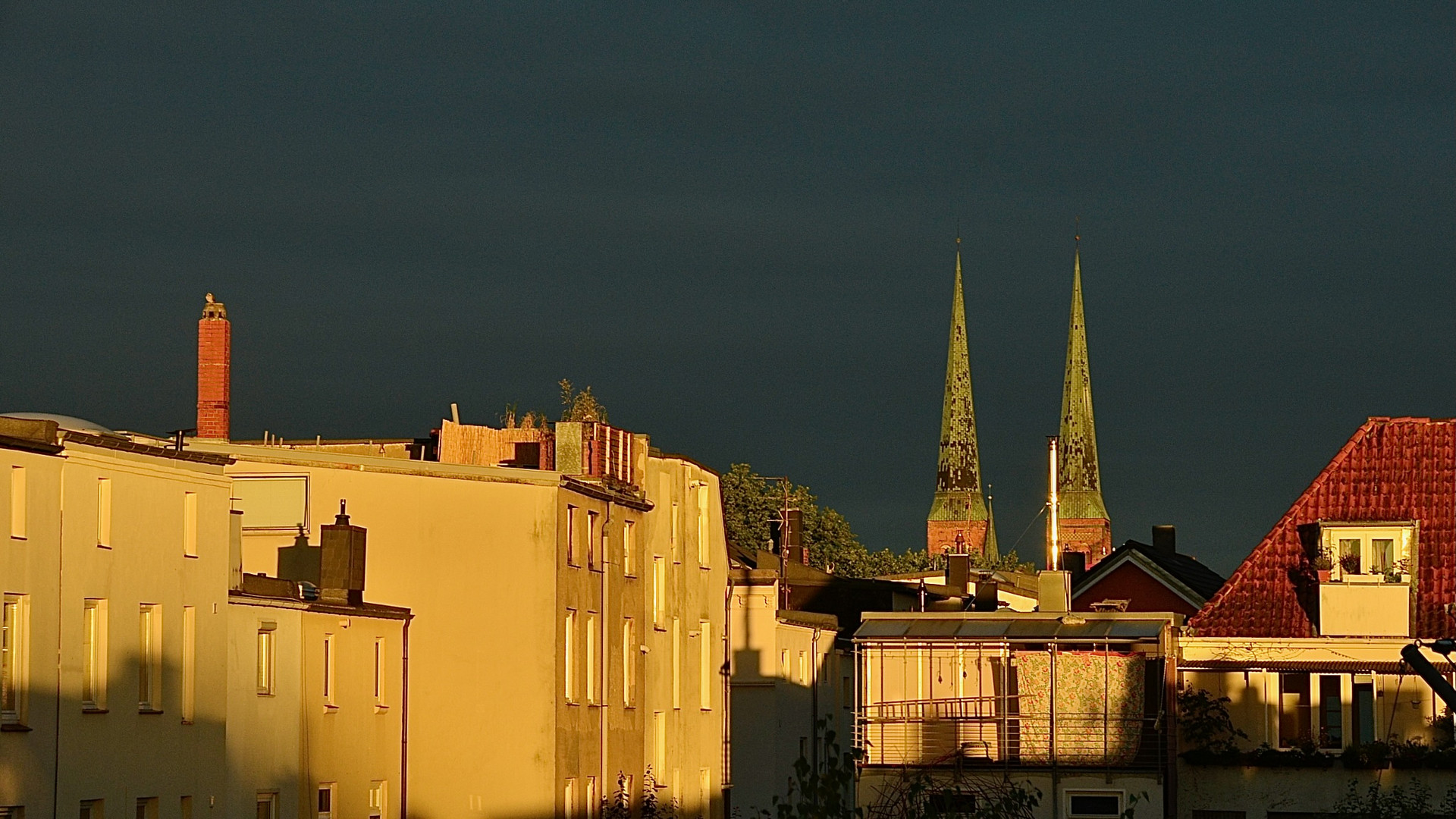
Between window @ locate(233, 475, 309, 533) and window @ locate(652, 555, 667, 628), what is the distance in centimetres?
1348

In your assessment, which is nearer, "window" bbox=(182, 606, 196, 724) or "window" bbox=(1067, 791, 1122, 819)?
"window" bbox=(182, 606, 196, 724)

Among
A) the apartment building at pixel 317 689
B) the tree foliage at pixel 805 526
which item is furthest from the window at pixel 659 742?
the tree foliage at pixel 805 526

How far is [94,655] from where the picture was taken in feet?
141

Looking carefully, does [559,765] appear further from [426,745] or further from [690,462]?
[690,462]

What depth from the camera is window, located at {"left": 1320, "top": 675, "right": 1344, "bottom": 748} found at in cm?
5091

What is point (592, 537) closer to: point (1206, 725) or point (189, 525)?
point (189, 525)

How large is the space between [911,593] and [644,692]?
24.0m

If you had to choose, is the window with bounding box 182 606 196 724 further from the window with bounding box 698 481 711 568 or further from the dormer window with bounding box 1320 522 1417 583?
the window with bounding box 698 481 711 568

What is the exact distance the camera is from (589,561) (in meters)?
60.5

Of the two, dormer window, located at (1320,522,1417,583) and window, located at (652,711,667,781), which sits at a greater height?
dormer window, located at (1320,522,1417,583)

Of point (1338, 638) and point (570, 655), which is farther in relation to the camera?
point (570, 655)

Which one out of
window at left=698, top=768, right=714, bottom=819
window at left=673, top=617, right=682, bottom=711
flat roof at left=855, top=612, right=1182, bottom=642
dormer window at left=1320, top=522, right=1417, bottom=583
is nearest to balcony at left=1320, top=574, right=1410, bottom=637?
dormer window at left=1320, top=522, right=1417, bottom=583

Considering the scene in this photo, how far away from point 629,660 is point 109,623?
22.2 m

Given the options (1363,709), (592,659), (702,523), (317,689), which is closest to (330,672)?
(317,689)
